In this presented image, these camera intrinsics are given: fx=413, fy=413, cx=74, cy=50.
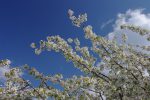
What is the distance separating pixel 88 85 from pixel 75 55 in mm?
2396

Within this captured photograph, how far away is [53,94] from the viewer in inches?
547

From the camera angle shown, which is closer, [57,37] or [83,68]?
[83,68]

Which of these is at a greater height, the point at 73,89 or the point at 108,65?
the point at 108,65

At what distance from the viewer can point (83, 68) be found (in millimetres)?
16141

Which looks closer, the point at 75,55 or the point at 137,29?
the point at 75,55

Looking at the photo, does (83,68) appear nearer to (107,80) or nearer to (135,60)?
(107,80)

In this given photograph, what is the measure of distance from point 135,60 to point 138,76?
3.75ft

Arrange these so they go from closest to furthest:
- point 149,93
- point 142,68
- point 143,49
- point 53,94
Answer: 1. point 53,94
2. point 149,93
3. point 142,68
4. point 143,49

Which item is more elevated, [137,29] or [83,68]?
[137,29]

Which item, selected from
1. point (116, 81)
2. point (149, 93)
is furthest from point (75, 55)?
point (149, 93)

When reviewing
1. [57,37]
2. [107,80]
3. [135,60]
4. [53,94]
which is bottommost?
[53,94]

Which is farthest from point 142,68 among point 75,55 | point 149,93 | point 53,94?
point 53,94

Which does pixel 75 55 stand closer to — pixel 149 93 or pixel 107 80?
pixel 107 80

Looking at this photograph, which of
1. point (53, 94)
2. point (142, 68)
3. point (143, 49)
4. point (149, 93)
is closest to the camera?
point (53, 94)
